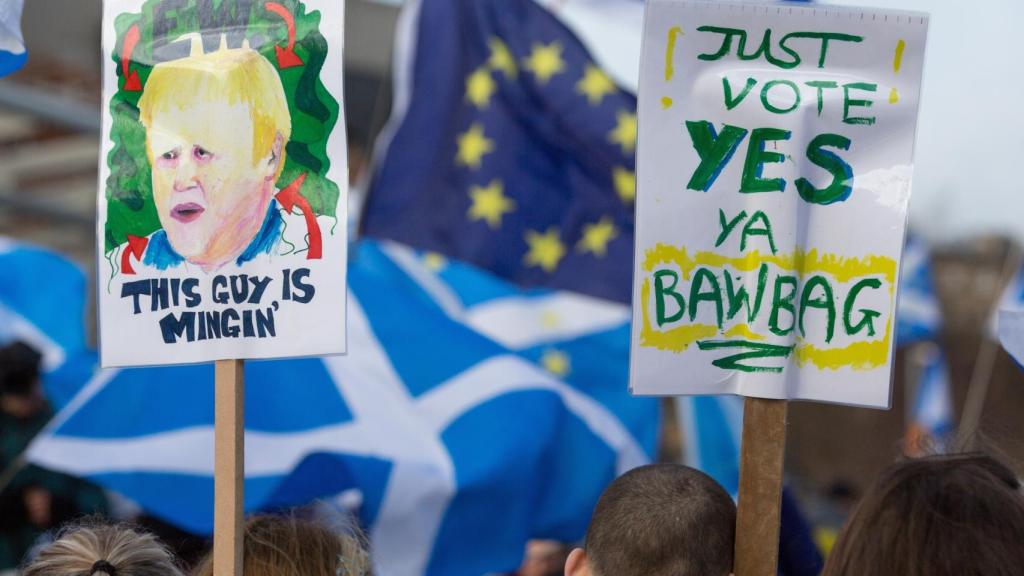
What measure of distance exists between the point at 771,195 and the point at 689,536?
594 millimetres

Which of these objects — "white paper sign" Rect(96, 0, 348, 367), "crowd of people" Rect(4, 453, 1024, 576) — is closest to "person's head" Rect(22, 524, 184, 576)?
"crowd of people" Rect(4, 453, 1024, 576)

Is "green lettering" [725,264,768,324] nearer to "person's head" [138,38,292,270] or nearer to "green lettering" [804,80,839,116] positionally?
"green lettering" [804,80,839,116]

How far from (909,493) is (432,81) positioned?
153 inches

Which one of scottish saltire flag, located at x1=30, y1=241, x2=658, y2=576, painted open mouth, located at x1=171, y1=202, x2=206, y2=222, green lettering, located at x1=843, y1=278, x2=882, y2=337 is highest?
painted open mouth, located at x1=171, y1=202, x2=206, y2=222

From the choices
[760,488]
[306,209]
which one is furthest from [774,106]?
[306,209]

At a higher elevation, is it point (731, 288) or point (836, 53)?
point (836, 53)

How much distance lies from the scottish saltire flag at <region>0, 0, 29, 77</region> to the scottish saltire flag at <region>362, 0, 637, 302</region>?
2.53 metres

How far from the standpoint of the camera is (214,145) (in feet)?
6.46

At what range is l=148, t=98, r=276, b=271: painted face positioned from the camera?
1956 mm

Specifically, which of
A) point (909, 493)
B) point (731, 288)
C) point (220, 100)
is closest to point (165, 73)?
point (220, 100)

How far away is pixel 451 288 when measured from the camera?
480cm

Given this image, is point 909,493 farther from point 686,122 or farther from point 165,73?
point 165,73

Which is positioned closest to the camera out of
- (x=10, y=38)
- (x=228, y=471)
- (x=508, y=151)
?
(x=228, y=471)

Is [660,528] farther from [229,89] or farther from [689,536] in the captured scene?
[229,89]
